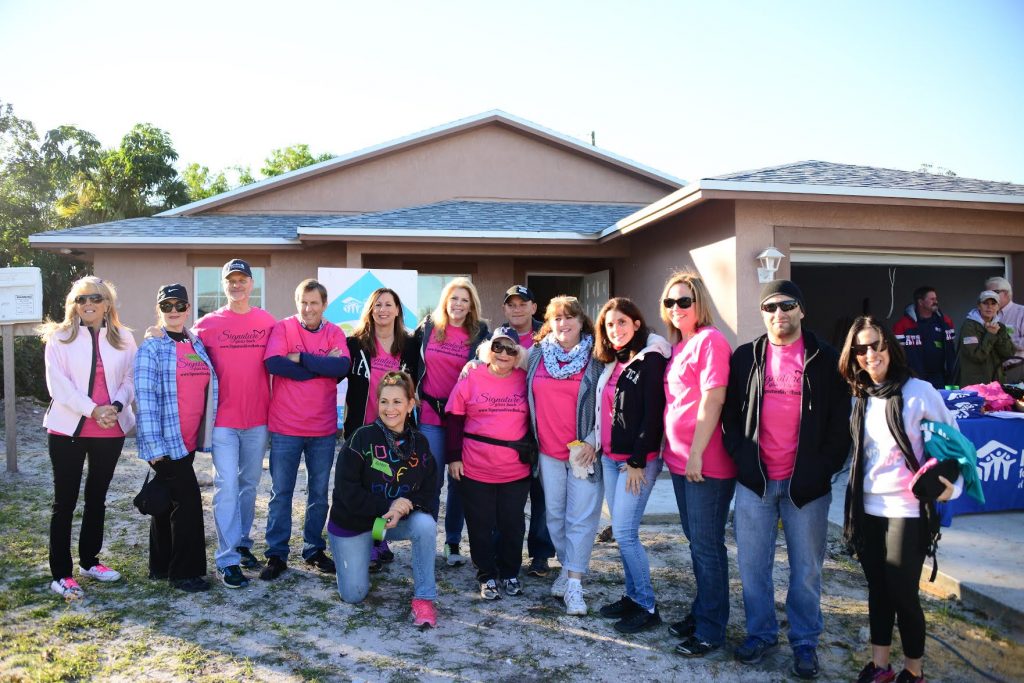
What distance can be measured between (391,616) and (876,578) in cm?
250

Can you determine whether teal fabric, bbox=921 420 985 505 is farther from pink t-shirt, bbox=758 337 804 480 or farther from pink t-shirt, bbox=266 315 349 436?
pink t-shirt, bbox=266 315 349 436

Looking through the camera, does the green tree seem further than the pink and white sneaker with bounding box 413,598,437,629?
Yes

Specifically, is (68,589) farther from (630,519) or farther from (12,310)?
(12,310)

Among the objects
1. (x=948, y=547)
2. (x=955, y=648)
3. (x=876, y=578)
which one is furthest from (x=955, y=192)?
(x=876, y=578)

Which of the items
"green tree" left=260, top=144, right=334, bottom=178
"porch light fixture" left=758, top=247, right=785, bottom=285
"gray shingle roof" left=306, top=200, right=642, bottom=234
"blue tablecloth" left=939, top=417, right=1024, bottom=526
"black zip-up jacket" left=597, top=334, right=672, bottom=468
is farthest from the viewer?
"green tree" left=260, top=144, right=334, bottom=178

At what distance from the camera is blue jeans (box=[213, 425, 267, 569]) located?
4.26 metres

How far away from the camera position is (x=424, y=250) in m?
9.78

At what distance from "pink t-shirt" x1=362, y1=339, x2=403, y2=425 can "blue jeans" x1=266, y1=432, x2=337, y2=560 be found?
0.30 metres

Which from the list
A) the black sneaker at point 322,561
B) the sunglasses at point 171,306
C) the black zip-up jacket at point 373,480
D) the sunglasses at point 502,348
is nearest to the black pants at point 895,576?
the sunglasses at point 502,348

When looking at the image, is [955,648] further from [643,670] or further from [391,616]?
[391,616]

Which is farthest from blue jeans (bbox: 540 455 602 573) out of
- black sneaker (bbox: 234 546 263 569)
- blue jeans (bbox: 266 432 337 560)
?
black sneaker (bbox: 234 546 263 569)

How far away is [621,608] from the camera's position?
391cm

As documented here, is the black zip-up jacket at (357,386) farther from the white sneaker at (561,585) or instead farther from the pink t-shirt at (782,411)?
the pink t-shirt at (782,411)

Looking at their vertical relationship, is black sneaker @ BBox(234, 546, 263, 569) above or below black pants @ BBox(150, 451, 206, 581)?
below
